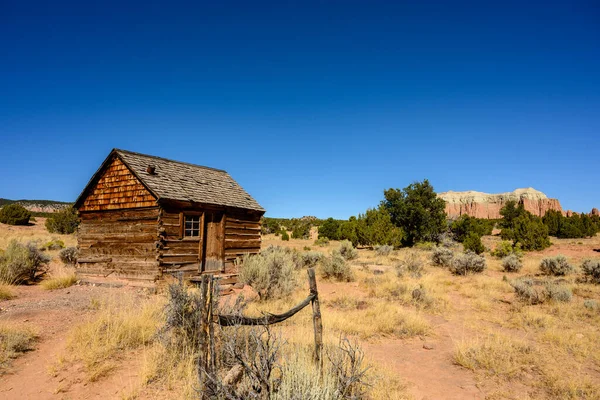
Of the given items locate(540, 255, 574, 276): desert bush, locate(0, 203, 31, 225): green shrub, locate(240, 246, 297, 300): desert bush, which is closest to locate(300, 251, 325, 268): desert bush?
locate(240, 246, 297, 300): desert bush

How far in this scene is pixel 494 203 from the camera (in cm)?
12988

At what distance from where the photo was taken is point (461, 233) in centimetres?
3152

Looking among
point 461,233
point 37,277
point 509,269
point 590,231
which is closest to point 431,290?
point 509,269

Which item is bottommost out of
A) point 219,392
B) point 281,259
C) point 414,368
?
point 414,368

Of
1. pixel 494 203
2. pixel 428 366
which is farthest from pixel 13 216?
pixel 494 203

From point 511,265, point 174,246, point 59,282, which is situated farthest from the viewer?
point 511,265

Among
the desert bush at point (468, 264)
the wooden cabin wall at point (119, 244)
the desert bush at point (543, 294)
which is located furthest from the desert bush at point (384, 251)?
the wooden cabin wall at point (119, 244)

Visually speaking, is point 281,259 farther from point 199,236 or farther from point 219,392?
point 219,392

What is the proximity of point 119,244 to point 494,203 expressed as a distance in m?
143

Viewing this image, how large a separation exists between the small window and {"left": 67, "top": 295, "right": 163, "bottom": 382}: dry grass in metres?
5.46

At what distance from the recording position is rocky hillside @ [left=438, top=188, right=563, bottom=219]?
386ft

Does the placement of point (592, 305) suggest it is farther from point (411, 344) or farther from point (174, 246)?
point (174, 246)

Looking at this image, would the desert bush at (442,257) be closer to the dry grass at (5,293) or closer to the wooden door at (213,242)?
the wooden door at (213,242)

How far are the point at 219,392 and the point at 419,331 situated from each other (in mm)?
5204
